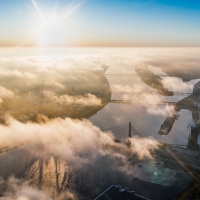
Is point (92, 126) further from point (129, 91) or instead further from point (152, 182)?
point (129, 91)

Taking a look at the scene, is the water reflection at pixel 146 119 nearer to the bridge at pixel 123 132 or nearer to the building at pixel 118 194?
the bridge at pixel 123 132

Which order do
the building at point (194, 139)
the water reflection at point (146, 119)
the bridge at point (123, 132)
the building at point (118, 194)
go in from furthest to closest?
the water reflection at point (146, 119) → the bridge at point (123, 132) → the building at point (194, 139) → the building at point (118, 194)

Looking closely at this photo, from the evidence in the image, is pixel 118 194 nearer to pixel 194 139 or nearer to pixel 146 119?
pixel 194 139

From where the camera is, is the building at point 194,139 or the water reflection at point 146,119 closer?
the building at point 194,139

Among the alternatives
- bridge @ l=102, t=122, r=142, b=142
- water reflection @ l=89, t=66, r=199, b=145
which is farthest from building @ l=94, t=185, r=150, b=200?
water reflection @ l=89, t=66, r=199, b=145

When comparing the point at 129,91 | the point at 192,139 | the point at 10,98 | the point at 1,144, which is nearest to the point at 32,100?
the point at 10,98

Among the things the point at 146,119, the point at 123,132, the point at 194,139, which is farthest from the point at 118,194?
the point at 146,119

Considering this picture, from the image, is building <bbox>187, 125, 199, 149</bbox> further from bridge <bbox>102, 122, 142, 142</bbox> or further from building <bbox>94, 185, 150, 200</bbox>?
building <bbox>94, 185, 150, 200</bbox>

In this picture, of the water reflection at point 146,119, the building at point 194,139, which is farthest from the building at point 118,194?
the water reflection at point 146,119
